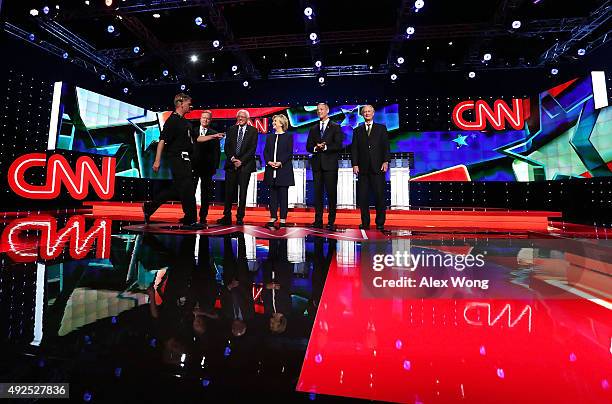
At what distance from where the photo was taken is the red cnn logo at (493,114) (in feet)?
25.3

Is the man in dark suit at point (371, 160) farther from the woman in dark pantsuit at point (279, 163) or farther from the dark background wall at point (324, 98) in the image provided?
the dark background wall at point (324, 98)

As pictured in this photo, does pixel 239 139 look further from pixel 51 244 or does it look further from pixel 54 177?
pixel 54 177

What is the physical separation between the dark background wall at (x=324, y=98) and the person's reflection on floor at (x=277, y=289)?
6.12 m

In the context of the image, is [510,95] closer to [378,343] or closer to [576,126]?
[576,126]

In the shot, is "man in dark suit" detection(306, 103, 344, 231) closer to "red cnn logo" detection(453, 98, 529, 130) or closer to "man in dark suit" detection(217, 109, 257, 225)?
"man in dark suit" detection(217, 109, 257, 225)

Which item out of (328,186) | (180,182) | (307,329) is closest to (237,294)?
(307,329)

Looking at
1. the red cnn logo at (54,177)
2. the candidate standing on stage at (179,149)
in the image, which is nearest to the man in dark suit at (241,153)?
the candidate standing on stage at (179,149)

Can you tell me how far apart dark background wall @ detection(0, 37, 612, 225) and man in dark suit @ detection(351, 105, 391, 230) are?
4.40 m

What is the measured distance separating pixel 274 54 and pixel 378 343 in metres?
8.60

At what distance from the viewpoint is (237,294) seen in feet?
4.04

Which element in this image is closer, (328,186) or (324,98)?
(328,186)

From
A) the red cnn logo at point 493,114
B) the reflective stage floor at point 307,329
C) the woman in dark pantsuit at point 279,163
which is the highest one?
the red cnn logo at point 493,114

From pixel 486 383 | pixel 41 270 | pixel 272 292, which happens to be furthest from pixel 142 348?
pixel 41 270

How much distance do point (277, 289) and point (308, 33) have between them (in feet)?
23.1
